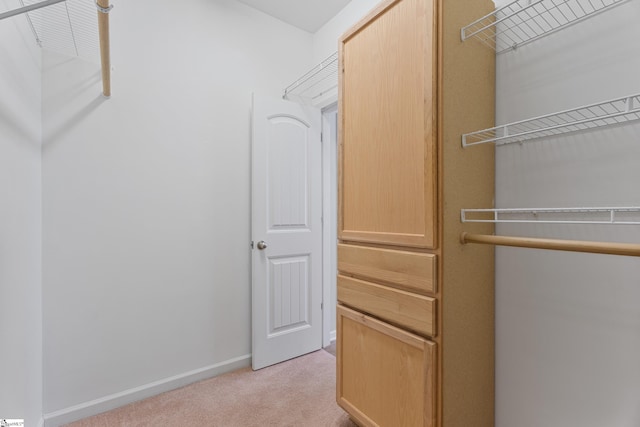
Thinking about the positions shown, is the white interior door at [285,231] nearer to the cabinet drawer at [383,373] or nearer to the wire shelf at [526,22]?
the cabinet drawer at [383,373]

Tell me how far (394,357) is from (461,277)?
0.46 metres

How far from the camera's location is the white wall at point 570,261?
1.04 metres

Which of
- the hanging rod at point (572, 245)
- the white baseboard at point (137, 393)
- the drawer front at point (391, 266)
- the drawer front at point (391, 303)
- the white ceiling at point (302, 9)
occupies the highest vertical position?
the white ceiling at point (302, 9)

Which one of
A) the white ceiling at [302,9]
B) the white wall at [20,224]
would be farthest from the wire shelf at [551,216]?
the white ceiling at [302,9]

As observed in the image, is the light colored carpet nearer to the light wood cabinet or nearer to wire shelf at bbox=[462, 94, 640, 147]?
the light wood cabinet

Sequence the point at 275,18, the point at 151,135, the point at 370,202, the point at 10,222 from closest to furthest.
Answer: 1. the point at 10,222
2. the point at 370,202
3. the point at 151,135
4. the point at 275,18

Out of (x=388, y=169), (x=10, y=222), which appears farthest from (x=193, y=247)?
(x=388, y=169)

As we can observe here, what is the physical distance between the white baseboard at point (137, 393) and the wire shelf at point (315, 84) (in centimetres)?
214

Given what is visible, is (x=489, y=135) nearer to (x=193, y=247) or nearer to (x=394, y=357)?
(x=394, y=357)

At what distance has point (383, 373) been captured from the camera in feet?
4.47

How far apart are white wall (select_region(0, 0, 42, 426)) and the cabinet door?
1413 millimetres

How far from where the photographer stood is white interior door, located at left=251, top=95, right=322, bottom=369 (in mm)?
2223

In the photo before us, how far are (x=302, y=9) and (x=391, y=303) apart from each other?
2.27 metres

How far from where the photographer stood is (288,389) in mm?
1962
